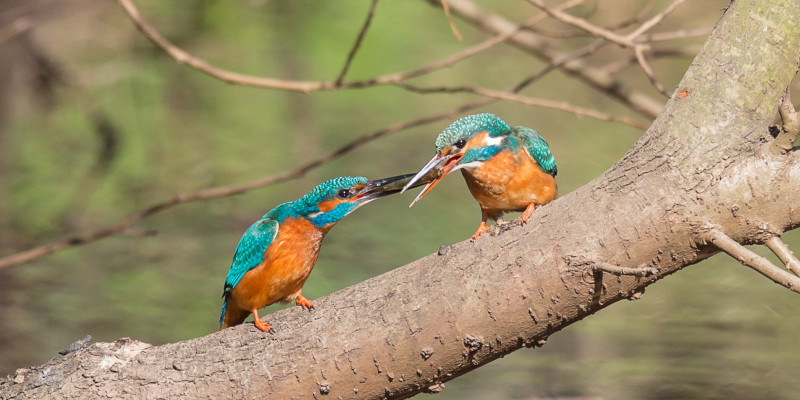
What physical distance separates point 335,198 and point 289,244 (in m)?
0.23

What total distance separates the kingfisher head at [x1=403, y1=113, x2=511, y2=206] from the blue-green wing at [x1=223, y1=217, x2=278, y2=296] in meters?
0.59

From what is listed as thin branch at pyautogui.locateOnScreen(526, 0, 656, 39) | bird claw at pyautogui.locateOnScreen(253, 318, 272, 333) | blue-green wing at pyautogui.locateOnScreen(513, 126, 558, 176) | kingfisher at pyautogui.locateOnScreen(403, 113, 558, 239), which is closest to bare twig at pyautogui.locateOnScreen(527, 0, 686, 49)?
thin branch at pyautogui.locateOnScreen(526, 0, 656, 39)

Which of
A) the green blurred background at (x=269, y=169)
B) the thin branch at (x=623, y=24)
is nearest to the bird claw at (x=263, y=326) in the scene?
the green blurred background at (x=269, y=169)

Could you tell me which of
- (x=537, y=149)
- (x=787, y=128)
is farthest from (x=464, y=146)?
(x=787, y=128)

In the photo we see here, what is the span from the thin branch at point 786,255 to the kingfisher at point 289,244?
116 cm

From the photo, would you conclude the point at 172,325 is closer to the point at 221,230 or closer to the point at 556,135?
the point at 221,230

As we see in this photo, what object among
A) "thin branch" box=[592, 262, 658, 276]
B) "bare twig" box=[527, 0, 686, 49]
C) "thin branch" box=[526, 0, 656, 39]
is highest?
"thin branch" box=[526, 0, 656, 39]

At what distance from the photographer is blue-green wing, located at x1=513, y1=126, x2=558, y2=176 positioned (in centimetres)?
281

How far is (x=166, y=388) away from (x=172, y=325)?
328cm

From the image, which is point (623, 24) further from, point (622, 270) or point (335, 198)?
point (622, 270)

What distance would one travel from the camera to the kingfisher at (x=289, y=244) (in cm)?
290

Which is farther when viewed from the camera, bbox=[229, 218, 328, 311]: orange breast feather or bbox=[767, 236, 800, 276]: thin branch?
bbox=[229, 218, 328, 311]: orange breast feather

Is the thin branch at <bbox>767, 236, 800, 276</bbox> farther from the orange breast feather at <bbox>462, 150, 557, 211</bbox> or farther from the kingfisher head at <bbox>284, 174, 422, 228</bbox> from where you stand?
the kingfisher head at <bbox>284, 174, 422, 228</bbox>

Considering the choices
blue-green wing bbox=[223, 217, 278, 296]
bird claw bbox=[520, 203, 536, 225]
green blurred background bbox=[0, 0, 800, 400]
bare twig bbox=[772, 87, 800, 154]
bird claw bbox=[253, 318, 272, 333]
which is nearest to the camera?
bare twig bbox=[772, 87, 800, 154]
